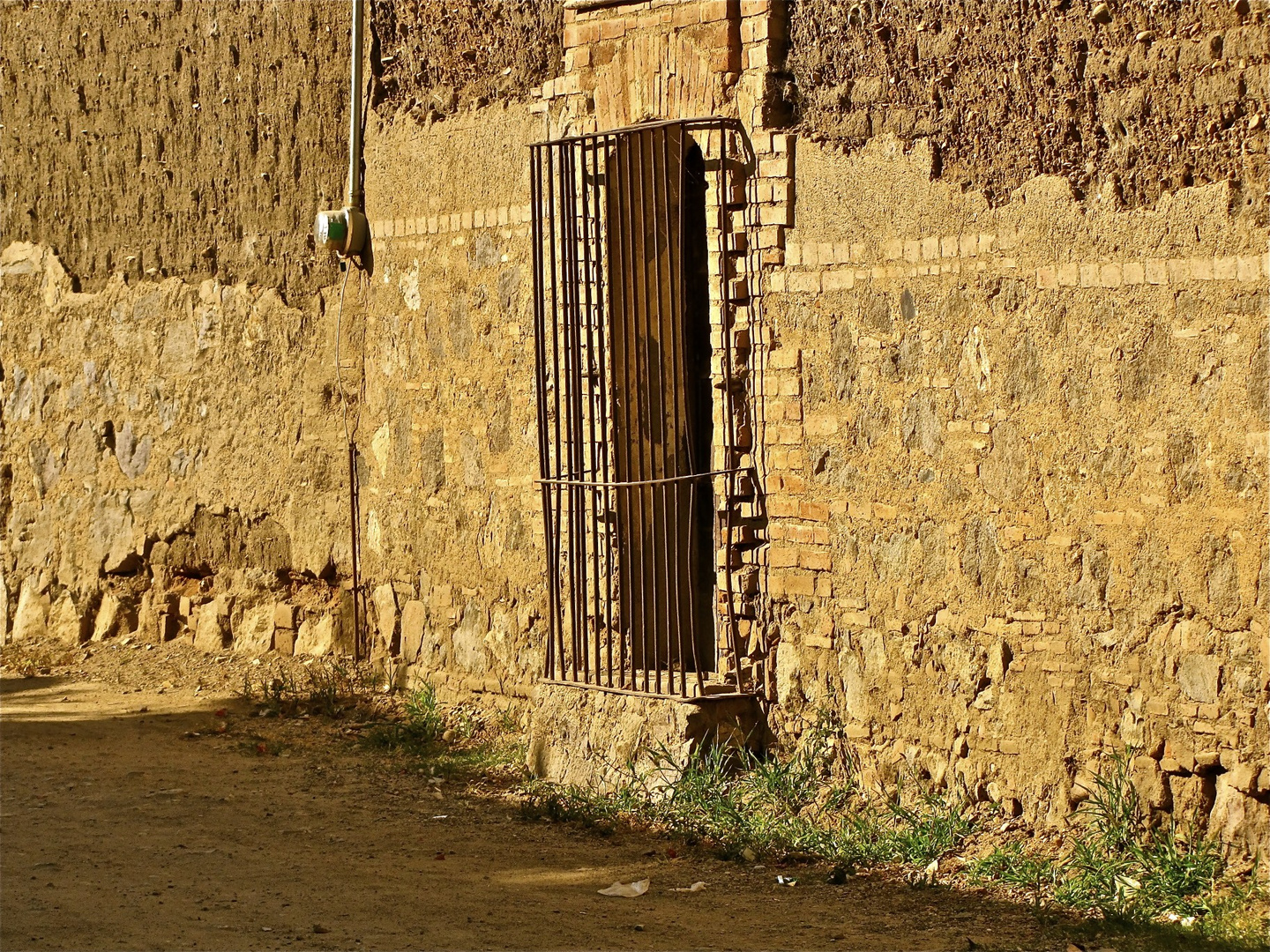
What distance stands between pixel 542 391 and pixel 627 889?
2.33 meters

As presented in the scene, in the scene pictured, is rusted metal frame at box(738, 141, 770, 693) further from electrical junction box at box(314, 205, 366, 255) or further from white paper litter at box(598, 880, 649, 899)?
electrical junction box at box(314, 205, 366, 255)

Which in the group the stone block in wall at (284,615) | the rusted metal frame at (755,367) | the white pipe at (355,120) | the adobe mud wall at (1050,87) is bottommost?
the stone block in wall at (284,615)

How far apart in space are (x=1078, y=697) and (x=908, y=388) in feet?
4.09

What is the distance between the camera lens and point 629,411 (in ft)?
23.3

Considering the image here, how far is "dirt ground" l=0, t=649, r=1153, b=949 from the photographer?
516cm

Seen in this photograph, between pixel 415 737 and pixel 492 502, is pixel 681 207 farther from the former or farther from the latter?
pixel 415 737

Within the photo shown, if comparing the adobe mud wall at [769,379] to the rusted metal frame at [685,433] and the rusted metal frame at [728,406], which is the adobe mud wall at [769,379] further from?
the rusted metal frame at [685,433]

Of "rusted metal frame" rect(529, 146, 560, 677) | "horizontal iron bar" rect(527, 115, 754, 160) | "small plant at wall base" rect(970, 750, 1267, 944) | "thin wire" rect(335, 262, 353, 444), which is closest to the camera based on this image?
"small plant at wall base" rect(970, 750, 1267, 944)

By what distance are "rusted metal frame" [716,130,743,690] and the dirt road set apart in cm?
90

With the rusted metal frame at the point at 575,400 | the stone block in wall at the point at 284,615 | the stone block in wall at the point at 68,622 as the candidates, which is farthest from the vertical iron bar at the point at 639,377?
the stone block in wall at the point at 68,622

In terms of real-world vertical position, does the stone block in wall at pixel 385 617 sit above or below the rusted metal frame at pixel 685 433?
below

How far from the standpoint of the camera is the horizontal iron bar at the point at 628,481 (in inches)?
261

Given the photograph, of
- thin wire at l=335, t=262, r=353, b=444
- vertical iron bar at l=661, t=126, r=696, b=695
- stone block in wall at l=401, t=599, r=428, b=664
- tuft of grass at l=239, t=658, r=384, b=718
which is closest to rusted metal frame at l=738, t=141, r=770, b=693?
vertical iron bar at l=661, t=126, r=696, b=695

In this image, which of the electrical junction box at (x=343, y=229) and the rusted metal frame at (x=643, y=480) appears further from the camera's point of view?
the electrical junction box at (x=343, y=229)
